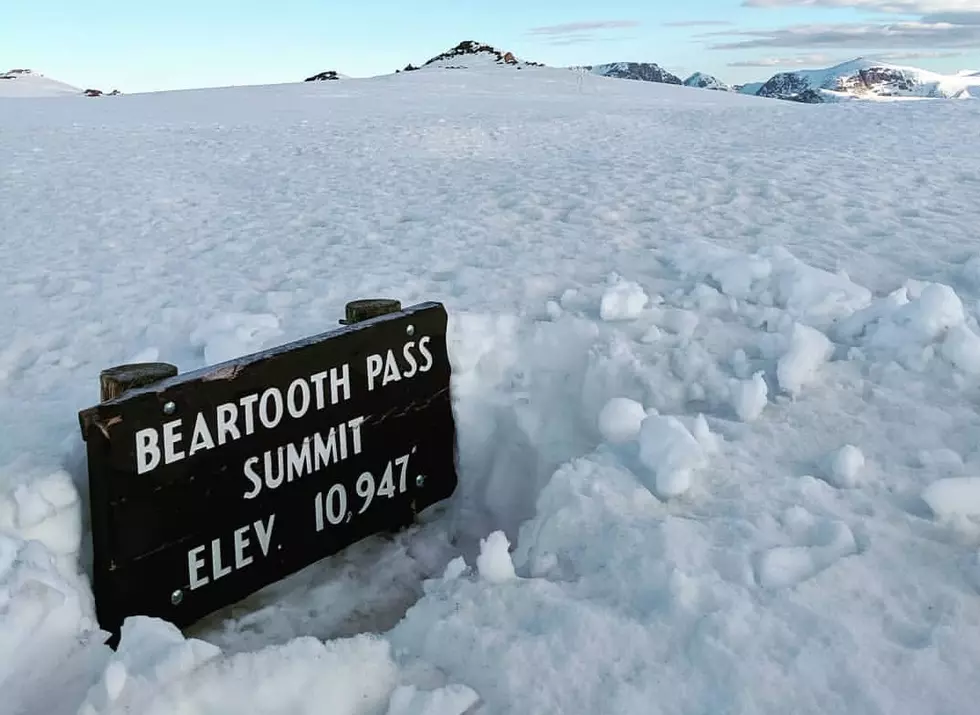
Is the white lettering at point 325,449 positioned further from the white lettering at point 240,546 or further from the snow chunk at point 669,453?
the snow chunk at point 669,453

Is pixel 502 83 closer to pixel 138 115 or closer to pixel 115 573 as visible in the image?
pixel 138 115

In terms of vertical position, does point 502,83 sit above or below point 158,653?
above

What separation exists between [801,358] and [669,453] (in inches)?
34.3

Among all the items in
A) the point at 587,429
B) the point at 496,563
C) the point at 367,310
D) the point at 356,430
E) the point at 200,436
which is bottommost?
the point at 496,563

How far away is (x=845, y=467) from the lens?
285 cm

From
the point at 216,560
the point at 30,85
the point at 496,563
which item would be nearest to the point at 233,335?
the point at 216,560

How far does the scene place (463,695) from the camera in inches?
84.9

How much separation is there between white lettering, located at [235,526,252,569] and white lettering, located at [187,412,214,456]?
36 cm

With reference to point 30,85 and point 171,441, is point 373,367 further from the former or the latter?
point 30,85

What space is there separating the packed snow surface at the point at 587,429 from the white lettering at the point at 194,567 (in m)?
0.20

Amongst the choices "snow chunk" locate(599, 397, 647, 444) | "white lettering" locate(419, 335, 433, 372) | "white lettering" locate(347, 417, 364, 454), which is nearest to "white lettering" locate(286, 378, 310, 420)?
"white lettering" locate(347, 417, 364, 454)

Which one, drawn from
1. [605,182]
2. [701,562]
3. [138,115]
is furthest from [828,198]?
[138,115]

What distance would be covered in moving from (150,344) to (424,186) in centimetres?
370

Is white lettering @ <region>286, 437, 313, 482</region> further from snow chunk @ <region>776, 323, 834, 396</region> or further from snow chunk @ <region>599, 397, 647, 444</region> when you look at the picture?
snow chunk @ <region>776, 323, 834, 396</region>
